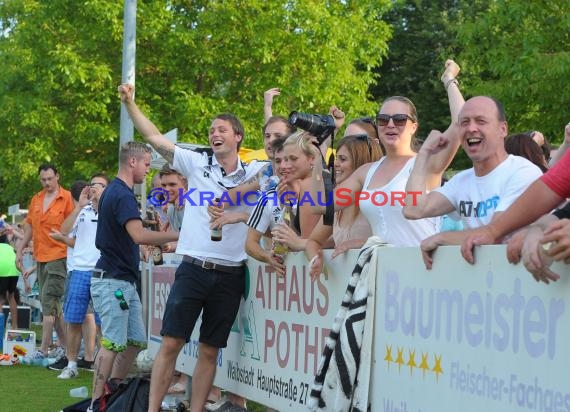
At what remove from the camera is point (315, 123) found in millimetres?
6629

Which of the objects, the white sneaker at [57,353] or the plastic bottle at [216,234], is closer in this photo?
the plastic bottle at [216,234]

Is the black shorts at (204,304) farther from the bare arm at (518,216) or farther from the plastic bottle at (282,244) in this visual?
the bare arm at (518,216)

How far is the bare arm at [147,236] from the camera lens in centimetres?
844

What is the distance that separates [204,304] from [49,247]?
22.5 feet

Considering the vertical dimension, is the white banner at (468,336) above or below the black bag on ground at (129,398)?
above

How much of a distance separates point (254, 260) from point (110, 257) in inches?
69.9

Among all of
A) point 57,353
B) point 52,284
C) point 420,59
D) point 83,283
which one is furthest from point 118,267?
point 420,59

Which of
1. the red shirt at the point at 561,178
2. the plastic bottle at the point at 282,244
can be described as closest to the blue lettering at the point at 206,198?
the plastic bottle at the point at 282,244

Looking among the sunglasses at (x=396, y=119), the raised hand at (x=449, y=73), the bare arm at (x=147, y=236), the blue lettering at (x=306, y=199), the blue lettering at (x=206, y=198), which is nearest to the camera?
the sunglasses at (x=396, y=119)

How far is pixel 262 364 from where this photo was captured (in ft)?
24.2

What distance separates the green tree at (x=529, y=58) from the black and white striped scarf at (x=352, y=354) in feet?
37.1

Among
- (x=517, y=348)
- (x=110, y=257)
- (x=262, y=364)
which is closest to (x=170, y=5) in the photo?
(x=110, y=257)

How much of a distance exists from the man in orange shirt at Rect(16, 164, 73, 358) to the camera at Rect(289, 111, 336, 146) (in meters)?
7.72

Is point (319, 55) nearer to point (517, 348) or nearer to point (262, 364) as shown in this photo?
point (262, 364)
